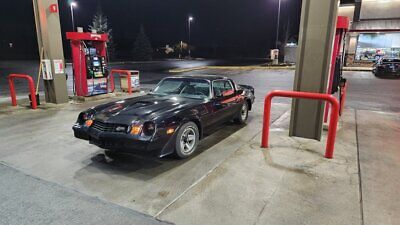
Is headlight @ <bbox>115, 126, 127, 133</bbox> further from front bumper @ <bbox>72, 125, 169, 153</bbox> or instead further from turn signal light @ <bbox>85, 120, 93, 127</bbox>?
turn signal light @ <bbox>85, 120, 93, 127</bbox>

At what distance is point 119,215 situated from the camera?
299cm

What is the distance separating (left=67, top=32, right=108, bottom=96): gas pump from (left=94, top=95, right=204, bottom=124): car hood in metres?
5.86

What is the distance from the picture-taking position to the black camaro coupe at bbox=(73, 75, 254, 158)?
3.94m

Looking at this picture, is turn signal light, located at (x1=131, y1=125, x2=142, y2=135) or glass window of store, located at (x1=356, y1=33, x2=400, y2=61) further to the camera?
glass window of store, located at (x1=356, y1=33, x2=400, y2=61)

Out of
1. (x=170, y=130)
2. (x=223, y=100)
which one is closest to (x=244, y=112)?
(x=223, y=100)

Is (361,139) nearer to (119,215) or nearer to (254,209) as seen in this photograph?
(254,209)

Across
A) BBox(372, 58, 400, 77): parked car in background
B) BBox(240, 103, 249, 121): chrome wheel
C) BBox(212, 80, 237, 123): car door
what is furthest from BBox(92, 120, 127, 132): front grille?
BBox(372, 58, 400, 77): parked car in background

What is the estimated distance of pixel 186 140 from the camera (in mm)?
4586

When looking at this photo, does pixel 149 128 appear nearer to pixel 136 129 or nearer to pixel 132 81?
pixel 136 129

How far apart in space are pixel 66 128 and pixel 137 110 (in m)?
2.92

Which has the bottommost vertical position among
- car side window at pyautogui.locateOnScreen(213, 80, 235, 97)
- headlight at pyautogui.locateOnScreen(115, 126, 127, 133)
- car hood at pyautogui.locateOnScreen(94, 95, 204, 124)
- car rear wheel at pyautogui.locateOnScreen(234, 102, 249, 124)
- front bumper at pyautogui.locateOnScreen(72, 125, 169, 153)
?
car rear wheel at pyautogui.locateOnScreen(234, 102, 249, 124)

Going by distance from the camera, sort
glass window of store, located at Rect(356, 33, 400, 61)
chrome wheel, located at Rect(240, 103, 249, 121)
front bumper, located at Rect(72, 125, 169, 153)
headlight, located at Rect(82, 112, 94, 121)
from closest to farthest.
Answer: front bumper, located at Rect(72, 125, 169, 153), headlight, located at Rect(82, 112, 94, 121), chrome wheel, located at Rect(240, 103, 249, 121), glass window of store, located at Rect(356, 33, 400, 61)

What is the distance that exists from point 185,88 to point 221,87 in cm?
81

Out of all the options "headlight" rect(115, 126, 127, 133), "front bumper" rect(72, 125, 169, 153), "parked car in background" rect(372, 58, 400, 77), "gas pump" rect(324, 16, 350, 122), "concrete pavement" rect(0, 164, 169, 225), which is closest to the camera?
"concrete pavement" rect(0, 164, 169, 225)
